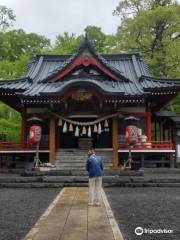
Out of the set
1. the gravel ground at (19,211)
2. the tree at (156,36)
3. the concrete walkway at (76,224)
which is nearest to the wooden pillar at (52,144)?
the gravel ground at (19,211)

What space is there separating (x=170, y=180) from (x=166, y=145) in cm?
530

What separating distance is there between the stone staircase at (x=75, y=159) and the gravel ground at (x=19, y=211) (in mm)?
7050

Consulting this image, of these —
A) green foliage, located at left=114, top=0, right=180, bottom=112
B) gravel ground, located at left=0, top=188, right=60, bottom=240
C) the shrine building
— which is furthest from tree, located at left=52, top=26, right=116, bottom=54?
gravel ground, located at left=0, top=188, right=60, bottom=240

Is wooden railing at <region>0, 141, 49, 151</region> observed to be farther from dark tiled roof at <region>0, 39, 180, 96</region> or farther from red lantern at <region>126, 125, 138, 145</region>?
red lantern at <region>126, 125, 138, 145</region>

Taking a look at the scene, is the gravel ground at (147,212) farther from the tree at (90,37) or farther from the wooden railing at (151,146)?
the tree at (90,37)

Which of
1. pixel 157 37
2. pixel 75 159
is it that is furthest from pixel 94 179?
pixel 157 37

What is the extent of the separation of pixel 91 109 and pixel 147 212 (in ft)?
44.5

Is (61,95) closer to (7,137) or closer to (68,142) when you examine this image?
(68,142)

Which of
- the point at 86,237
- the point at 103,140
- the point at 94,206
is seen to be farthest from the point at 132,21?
the point at 86,237

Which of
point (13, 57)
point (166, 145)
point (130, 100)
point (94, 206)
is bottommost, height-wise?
point (94, 206)

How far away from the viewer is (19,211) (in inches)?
370

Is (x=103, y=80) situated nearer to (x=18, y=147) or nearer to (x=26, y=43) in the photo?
(x=18, y=147)

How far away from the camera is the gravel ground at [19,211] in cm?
702

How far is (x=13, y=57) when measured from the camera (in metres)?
42.5
